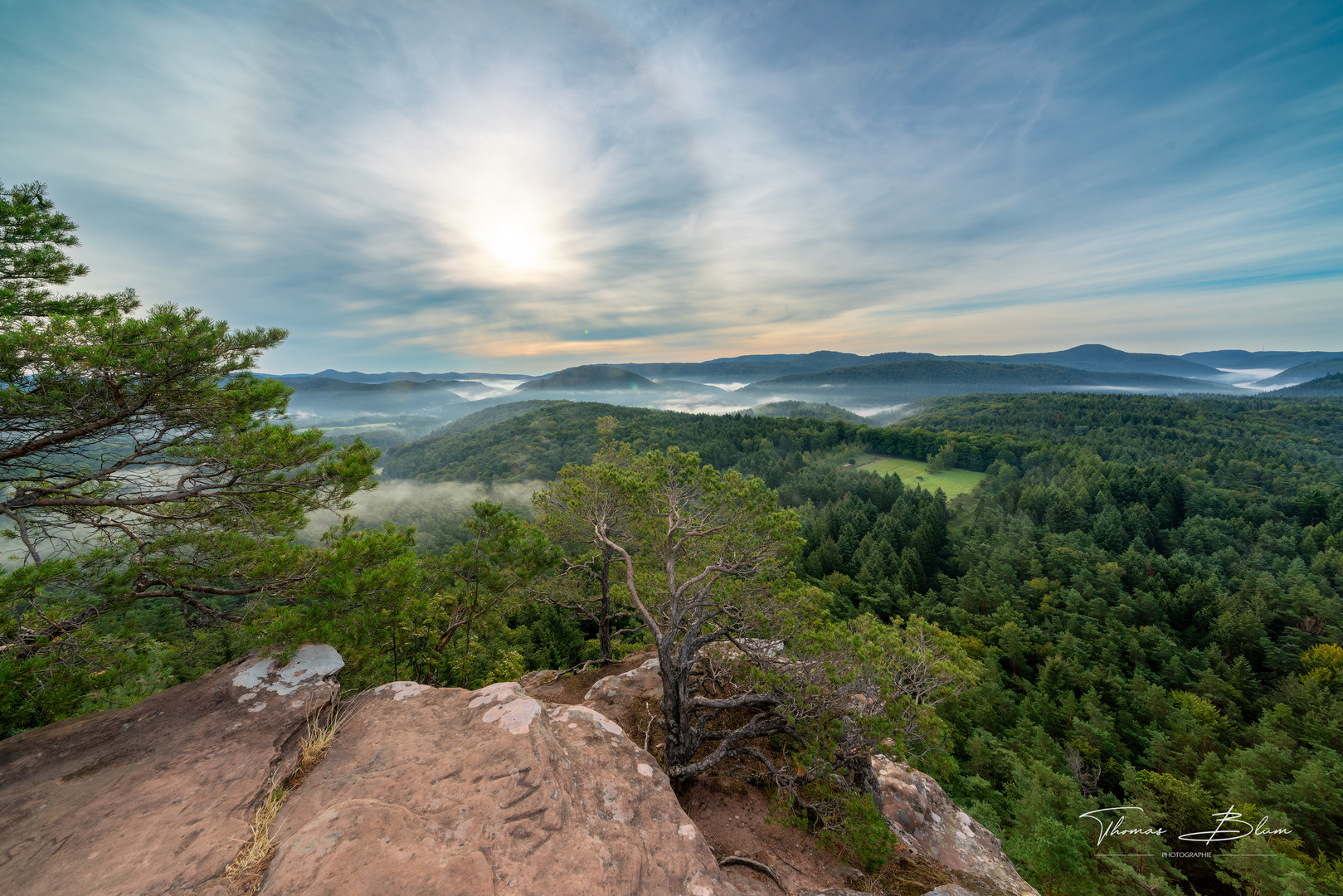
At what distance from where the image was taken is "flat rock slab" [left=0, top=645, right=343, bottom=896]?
481 centimetres

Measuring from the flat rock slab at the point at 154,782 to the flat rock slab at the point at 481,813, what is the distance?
760 mm

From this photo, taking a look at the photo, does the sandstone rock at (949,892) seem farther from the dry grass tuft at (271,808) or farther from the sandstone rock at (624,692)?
the dry grass tuft at (271,808)

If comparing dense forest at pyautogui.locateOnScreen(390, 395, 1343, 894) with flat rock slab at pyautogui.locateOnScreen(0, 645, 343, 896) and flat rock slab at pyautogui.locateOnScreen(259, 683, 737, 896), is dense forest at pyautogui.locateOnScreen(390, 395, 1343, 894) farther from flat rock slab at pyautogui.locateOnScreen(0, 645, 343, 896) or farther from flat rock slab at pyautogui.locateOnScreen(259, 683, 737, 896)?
flat rock slab at pyautogui.locateOnScreen(0, 645, 343, 896)

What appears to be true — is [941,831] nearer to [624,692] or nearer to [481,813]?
[624,692]

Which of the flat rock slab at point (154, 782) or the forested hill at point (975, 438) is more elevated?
the flat rock slab at point (154, 782)

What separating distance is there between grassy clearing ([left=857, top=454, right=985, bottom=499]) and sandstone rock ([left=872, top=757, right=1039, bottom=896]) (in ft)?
262

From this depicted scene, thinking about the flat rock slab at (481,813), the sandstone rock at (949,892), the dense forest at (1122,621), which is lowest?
the dense forest at (1122,621)

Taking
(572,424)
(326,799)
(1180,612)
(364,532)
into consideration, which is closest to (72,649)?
(364,532)

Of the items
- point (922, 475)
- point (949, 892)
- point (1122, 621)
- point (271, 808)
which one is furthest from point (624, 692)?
point (922, 475)

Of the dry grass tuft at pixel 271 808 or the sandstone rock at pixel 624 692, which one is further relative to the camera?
the sandstone rock at pixel 624 692

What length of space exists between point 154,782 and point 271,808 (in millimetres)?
2161

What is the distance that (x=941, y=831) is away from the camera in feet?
35.2

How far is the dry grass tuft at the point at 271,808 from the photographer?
4734mm

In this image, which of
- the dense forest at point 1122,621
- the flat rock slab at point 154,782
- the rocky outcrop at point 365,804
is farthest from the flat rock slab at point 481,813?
the dense forest at point 1122,621
